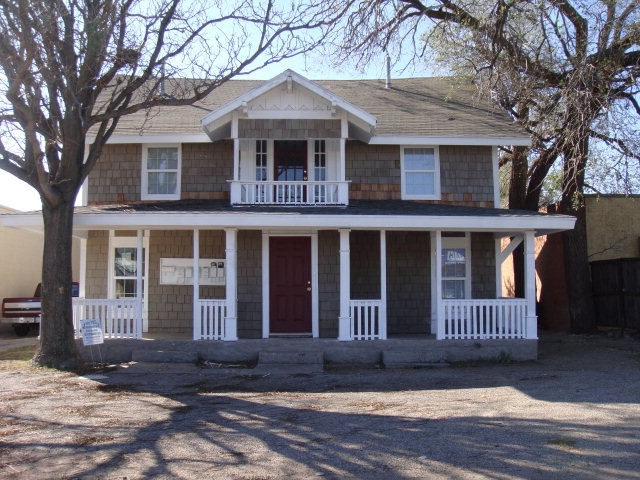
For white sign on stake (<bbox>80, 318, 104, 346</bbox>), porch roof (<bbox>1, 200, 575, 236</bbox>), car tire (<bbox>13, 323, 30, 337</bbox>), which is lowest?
car tire (<bbox>13, 323, 30, 337</bbox>)

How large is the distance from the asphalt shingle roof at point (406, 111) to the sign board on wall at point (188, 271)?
2996 millimetres

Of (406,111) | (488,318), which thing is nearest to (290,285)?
(488,318)

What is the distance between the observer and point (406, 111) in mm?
15625

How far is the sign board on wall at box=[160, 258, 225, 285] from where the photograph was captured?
1423 centimetres

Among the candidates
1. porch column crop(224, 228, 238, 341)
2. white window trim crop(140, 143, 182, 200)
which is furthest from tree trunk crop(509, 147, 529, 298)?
white window trim crop(140, 143, 182, 200)

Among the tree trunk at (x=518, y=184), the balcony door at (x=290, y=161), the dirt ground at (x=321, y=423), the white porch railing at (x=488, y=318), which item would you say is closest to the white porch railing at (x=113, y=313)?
the dirt ground at (x=321, y=423)

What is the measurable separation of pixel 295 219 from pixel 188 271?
361 centimetres

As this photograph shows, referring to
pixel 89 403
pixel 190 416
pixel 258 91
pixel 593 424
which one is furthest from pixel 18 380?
pixel 593 424

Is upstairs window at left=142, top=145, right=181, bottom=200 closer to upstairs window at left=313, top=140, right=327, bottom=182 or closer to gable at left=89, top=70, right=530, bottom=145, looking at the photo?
gable at left=89, top=70, right=530, bottom=145

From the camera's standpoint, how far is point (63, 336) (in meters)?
Answer: 10.9

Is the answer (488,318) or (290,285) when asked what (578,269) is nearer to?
(488,318)

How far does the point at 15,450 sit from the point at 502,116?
13.4 m

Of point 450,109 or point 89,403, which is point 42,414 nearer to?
point 89,403

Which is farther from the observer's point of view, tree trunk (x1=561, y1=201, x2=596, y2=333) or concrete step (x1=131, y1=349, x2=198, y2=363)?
tree trunk (x1=561, y1=201, x2=596, y2=333)
